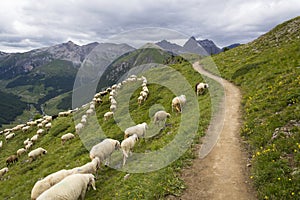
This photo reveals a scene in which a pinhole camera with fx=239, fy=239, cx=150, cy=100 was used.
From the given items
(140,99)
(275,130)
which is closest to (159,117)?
(275,130)

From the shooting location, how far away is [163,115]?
2325cm

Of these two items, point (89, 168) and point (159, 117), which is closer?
point (89, 168)

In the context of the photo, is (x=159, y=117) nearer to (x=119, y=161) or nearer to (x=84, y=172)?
(x=119, y=161)

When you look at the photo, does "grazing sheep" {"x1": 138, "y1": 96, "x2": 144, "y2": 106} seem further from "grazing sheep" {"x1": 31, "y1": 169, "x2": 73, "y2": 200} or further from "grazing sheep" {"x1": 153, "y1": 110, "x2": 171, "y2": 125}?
"grazing sheep" {"x1": 31, "y1": 169, "x2": 73, "y2": 200}

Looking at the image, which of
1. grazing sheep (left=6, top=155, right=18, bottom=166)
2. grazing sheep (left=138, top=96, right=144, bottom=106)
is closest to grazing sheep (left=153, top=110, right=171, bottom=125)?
grazing sheep (left=138, top=96, right=144, bottom=106)

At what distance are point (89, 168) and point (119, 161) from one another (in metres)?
2.70

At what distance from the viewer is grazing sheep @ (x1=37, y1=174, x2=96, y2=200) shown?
11.9 meters

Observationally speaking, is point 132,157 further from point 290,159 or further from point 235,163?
point 290,159

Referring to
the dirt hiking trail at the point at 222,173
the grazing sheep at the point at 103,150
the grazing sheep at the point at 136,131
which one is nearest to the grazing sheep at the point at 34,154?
the grazing sheep at the point at 136,131

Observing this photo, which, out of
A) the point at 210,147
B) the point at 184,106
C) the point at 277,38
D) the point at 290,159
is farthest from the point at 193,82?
the point at 290,159

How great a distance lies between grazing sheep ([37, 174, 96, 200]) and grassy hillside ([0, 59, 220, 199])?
109 cm

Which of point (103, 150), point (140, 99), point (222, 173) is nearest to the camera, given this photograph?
point (222, 173)

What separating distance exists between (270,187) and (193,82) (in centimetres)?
2902

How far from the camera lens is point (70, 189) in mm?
12547
